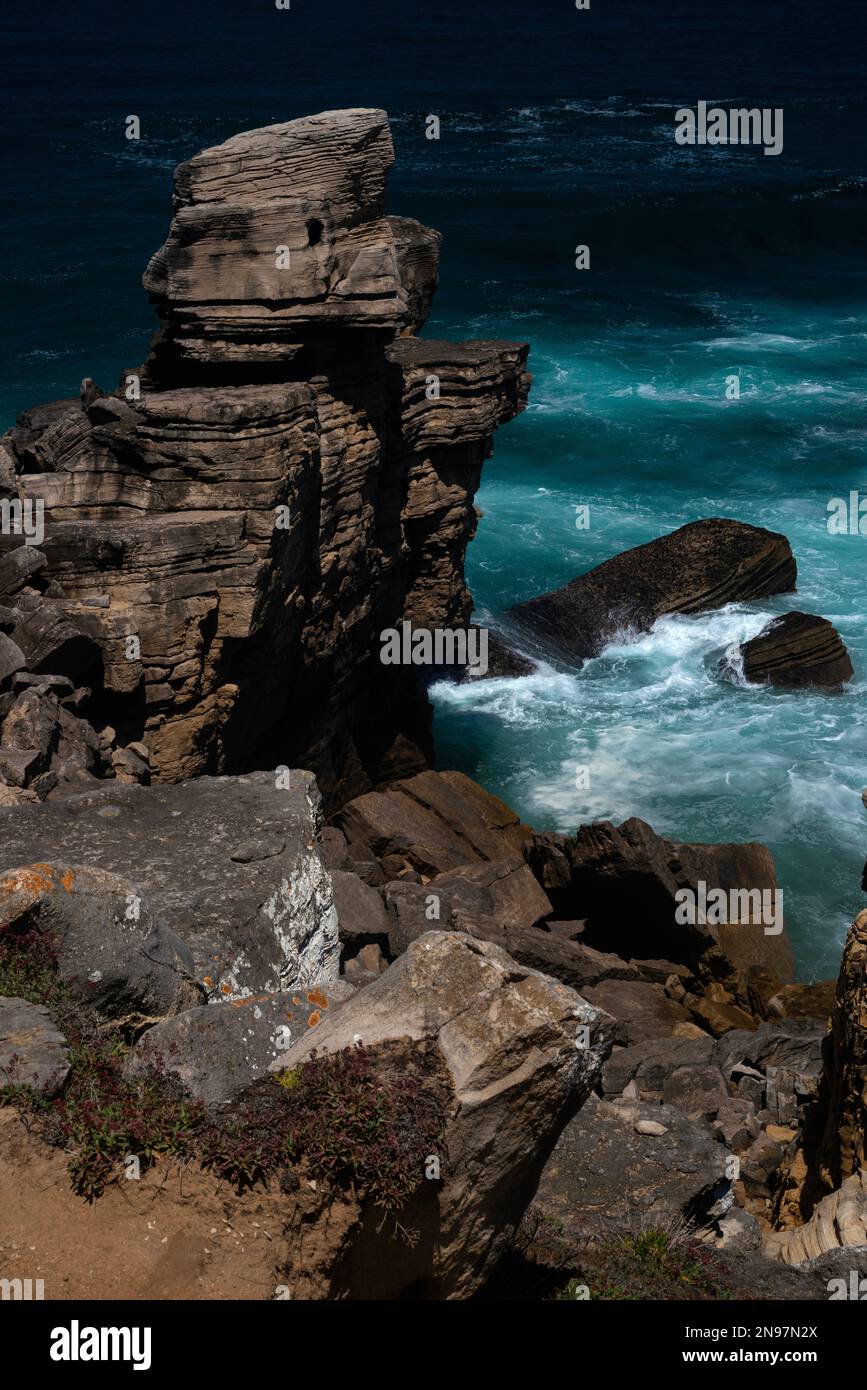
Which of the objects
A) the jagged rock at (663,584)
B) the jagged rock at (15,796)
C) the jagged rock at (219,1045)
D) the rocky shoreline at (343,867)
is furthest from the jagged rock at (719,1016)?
the jagged rock at (663,584)

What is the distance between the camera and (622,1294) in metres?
11.0

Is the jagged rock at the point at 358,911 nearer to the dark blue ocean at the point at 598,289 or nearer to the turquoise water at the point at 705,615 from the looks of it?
the turquoise water at the point at 705,615

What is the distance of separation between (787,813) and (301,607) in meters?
14.4

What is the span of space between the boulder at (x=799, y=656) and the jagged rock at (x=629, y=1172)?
26927 mm

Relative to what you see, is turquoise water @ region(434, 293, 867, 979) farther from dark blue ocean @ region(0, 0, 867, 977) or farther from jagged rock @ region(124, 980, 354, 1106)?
jagged rock @ region(124, 980, 354, 1106)

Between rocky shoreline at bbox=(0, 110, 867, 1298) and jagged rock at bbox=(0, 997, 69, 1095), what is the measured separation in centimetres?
4

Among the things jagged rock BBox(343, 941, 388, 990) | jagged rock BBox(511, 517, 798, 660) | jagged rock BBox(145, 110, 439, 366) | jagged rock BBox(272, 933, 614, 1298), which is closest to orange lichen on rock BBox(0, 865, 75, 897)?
jagged rock BBox(272, 933, 614, 1298)

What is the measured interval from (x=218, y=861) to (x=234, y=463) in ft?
36.9

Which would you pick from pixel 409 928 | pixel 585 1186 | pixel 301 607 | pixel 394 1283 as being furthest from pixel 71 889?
pixel 301 607

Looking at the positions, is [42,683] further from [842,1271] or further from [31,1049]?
[842,1271]

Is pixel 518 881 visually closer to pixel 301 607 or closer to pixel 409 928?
pixel 409 928

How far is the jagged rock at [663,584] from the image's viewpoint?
44031mm

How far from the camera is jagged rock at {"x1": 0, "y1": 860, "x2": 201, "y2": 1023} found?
34.8 feet

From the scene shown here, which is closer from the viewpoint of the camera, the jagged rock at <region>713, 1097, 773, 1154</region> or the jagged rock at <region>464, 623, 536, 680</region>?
the jagged rock at <region>713, 1097, 773, 1154</region>
